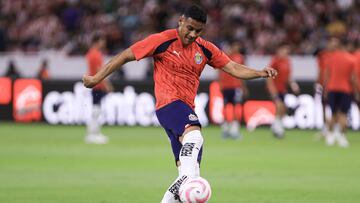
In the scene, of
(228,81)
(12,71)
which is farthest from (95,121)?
(12,71)

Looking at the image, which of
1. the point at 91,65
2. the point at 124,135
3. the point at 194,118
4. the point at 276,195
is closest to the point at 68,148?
the point at 91,65

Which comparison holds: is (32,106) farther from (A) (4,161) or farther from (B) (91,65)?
(A) (4,161)

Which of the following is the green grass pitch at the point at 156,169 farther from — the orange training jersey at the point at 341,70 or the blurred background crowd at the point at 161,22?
the blurred background crowd at the point at 161,22

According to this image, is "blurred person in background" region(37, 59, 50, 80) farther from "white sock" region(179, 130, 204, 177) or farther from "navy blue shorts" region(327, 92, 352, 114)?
"white sock" region(179, 130, 204, 177)

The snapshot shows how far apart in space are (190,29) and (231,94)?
54.9 feet

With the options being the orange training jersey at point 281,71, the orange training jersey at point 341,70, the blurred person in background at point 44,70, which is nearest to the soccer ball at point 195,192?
the orange training jersey at point 341,70

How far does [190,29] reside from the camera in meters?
11.0

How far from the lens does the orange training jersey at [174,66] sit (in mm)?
11172

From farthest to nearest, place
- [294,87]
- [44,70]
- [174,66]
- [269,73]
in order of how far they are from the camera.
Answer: [44,70] < [294,87] < [269,73] < [174,66]

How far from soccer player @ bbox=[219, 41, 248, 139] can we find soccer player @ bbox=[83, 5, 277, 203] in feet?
50.6

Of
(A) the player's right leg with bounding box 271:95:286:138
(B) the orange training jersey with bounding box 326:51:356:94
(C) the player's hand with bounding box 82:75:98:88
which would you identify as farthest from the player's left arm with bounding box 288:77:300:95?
(C) the player's hand with bounding box 82:75:98:88

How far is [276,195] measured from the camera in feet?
46.6

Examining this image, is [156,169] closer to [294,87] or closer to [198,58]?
[198,58]

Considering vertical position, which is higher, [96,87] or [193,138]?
[96,87]
